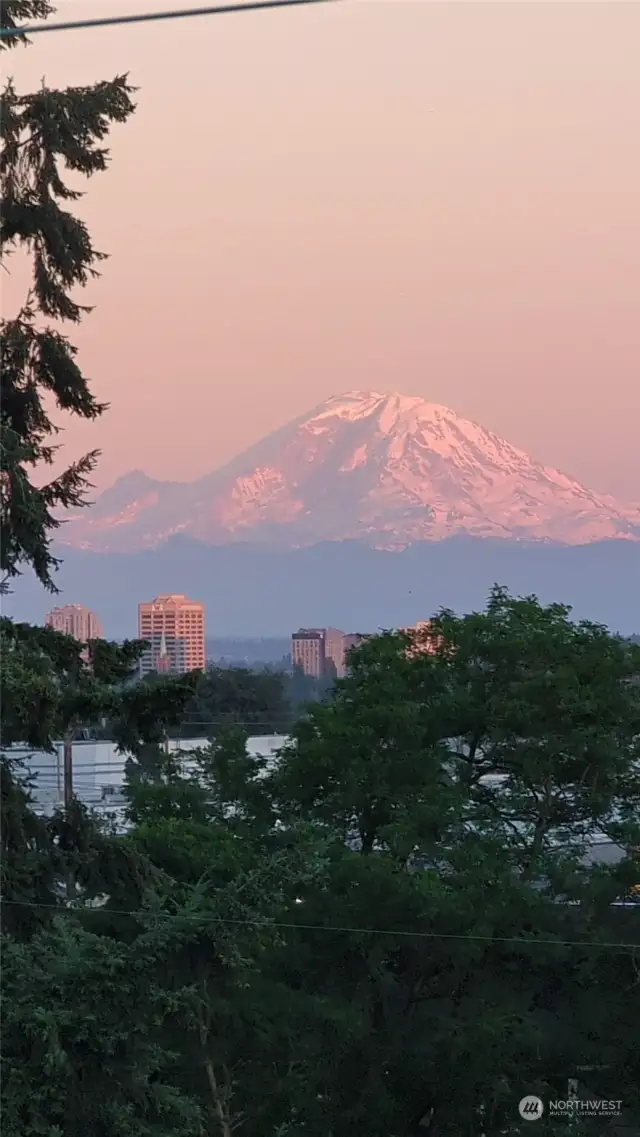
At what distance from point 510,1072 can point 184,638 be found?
14.1 feet

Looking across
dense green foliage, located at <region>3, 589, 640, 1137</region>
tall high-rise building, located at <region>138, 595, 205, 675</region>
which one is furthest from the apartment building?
tall high-rise building, located at <region>138, 595, 205, 675</region>

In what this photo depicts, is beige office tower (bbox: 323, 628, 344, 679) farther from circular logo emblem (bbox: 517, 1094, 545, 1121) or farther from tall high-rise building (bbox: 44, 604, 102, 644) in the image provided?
tall high-rise building (bbox: 44, 604, 102, 644)

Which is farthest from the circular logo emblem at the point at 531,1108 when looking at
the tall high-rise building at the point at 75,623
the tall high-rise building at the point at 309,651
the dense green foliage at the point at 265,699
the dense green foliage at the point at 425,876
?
the tall high-rise building at the point at 75,623

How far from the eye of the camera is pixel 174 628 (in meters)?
12.5

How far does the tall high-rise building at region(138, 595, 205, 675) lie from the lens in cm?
830

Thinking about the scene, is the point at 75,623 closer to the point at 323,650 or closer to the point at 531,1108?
the point at 531,1108

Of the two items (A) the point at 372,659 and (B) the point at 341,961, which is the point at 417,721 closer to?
(A) the point at 372,659

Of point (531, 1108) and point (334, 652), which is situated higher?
point (334, 652)

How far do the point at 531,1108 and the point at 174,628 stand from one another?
5057mm

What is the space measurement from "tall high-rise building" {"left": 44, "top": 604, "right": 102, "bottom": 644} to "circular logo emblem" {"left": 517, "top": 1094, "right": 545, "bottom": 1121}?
18.7ft

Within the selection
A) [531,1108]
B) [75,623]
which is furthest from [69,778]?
[531,1108]

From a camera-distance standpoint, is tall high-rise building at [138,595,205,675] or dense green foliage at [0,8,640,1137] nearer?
tall high-rise building at [138,595,205,675]

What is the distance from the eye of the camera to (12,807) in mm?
5941

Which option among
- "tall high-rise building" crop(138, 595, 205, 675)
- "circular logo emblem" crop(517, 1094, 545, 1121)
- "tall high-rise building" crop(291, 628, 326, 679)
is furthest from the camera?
"tall high-rise building" crop(291, 628, 326, 679)
